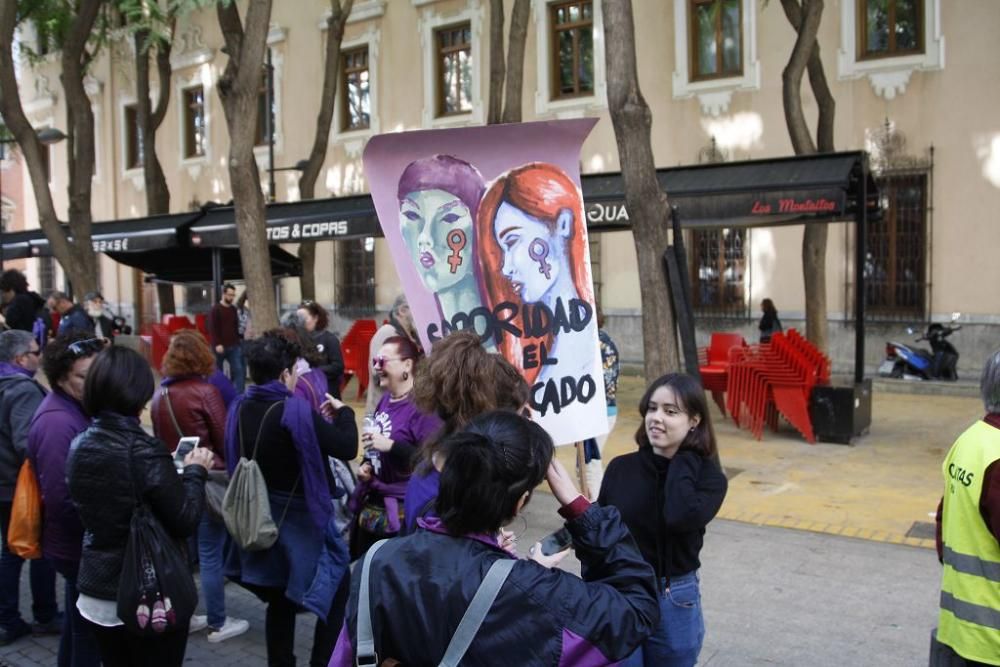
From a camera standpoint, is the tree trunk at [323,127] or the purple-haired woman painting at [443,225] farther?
the tree trunk at [323,127]

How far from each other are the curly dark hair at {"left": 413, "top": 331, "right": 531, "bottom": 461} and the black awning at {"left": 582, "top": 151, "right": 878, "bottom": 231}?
7000 millimetres

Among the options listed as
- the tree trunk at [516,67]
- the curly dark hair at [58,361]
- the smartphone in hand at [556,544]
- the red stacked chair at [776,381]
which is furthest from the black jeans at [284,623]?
the tree trunk at [516,67]

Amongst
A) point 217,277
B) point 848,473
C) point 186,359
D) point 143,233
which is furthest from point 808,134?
point 143,233

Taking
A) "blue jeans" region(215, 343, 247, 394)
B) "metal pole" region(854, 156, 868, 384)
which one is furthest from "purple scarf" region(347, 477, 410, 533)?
"blue jeans" region(215, 343, 247, 394)

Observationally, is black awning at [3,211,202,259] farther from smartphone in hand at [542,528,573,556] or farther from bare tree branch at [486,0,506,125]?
smartphone in hand at [542,528,573,556]

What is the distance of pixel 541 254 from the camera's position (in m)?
5.05

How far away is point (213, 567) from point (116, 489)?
6.42ft

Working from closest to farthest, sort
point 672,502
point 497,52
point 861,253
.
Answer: point 672,502 → point 861,253 → point 497,52

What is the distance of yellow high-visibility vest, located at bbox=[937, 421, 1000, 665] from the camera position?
294 centimetres

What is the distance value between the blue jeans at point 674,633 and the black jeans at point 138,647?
5.63 ft

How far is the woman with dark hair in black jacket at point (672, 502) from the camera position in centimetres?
321

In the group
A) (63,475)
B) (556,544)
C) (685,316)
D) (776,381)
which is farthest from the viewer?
(776,381)

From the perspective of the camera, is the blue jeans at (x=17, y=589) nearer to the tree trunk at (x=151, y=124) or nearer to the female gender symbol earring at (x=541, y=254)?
the female gender symbol earring at (x=541, y=254)

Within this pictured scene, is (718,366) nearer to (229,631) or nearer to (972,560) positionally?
(229,631)
